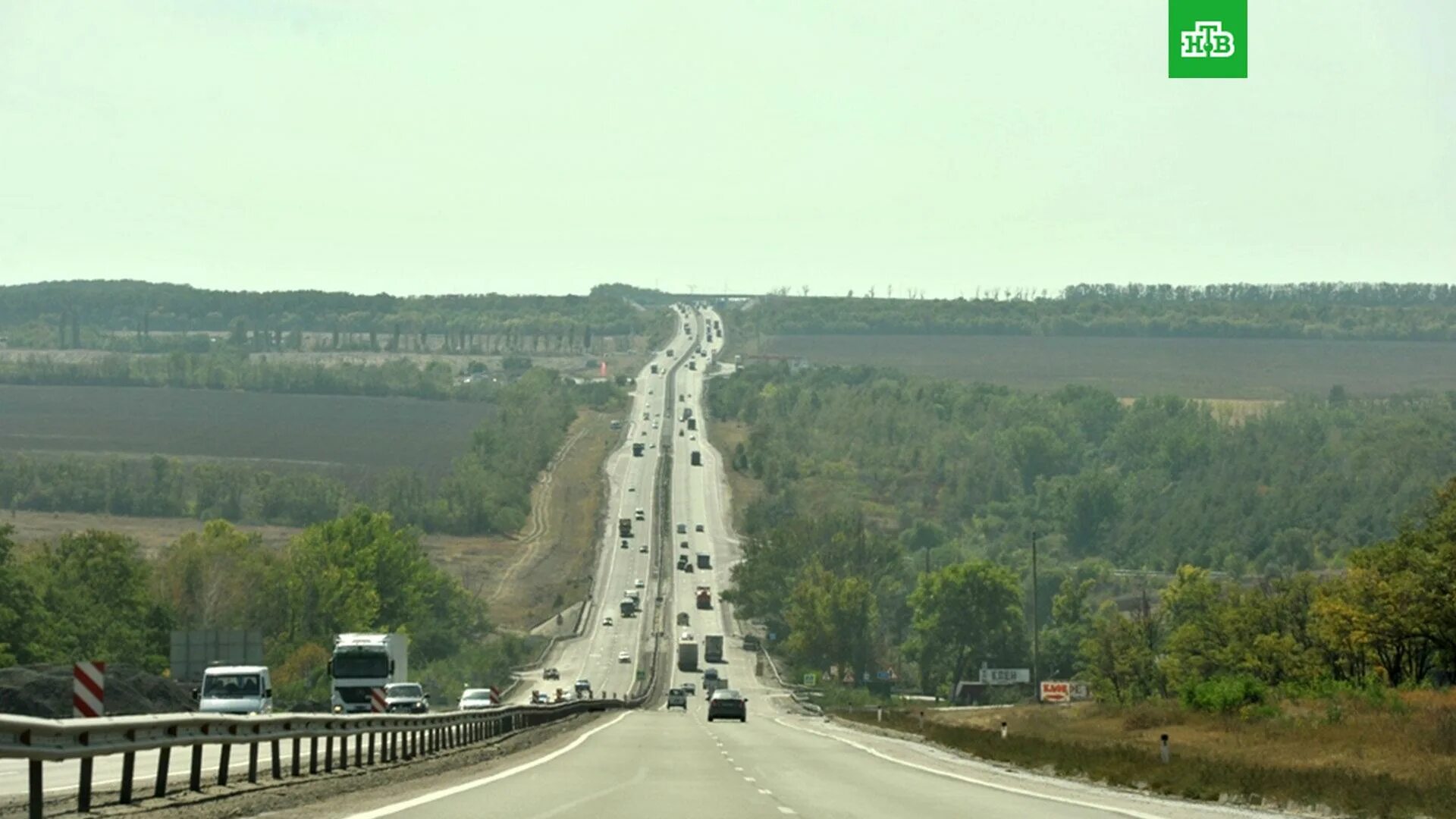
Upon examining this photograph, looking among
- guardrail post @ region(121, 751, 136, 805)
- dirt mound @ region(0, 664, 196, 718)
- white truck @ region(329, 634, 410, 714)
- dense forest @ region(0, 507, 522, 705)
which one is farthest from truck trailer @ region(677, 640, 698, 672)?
guardrail post @ region(121, 751, 136, 805)

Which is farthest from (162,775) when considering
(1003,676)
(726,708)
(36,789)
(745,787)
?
(1003,676)

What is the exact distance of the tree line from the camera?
76312 millimetres

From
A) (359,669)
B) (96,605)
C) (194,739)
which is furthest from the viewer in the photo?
(96,605)

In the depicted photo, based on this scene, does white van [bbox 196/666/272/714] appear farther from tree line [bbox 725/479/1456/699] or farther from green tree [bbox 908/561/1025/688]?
green tree [bbox 908/561/1025/688]

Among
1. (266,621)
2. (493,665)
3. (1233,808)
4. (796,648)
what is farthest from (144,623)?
(1233,808)

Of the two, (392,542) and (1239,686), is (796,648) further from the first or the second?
(1239,686)

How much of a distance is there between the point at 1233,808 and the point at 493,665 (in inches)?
5398

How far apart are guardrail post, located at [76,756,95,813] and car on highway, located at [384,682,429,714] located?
50671 mm

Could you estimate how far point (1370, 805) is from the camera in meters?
31.5

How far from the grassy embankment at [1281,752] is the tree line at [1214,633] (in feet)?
9.93

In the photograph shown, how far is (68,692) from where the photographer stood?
66125 mm

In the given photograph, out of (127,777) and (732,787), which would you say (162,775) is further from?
(732,787)

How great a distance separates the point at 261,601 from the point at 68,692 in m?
88.9

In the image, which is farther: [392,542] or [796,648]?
[796,648]
